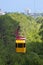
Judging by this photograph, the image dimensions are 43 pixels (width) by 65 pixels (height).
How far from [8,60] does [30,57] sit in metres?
1.23

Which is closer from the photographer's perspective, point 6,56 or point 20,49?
point 20,49

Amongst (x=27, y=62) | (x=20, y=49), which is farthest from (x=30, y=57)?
(x=20, y=49)

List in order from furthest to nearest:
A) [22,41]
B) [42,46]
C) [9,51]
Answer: [42,46], [9,51], [22,41]

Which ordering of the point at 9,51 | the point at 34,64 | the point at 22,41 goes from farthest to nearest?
the point at 9,51 → the point at 34,64 → the point at 22,41

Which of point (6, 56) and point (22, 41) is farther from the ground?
point (22, 41)

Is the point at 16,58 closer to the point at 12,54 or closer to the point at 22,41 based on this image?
the point at 12,54

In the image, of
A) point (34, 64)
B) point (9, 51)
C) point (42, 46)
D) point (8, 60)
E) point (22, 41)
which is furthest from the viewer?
point (42, 46)

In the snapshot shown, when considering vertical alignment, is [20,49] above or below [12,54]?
above

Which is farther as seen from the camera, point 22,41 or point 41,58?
point 41,58

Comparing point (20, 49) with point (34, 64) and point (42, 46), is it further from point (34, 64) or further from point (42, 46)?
point (42, 46)

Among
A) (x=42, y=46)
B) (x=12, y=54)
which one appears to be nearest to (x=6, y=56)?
(x=12, y=54)

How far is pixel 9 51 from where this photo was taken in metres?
15.3

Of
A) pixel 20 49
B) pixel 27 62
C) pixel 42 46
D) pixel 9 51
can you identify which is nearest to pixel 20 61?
pixel 27 62

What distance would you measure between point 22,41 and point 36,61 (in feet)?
24.8
